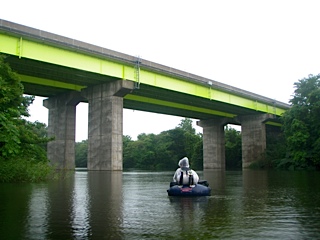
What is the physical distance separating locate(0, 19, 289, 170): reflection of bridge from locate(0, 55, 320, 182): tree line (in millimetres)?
3866

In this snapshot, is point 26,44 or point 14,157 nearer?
point 14,157

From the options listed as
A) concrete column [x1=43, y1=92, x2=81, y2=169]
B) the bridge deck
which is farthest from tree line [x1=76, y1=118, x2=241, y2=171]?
concrete column [x1=43, y1=92, x2=81, y2=169]

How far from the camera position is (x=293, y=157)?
52.8 m

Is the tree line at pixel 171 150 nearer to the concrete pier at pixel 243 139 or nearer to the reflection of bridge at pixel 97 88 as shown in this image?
the concrete pier at pixel 243 139

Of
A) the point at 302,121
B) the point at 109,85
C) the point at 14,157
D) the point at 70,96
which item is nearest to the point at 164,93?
the point at 109,85

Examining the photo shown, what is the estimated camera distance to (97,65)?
1483 inches

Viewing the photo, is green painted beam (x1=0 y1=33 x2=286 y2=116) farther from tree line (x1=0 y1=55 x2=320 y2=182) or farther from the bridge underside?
tree line (x1=0 y1=55 x2=320 y2=182)

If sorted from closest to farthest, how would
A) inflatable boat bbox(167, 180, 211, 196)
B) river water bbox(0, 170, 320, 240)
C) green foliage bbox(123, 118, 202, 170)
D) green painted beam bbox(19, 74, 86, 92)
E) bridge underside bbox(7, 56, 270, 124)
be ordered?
river water bbox(0, 170, 320, 240) → inflatable boat bbox(167, 180, 211, 196) → bridge underside bbox(7, 56, 270, 124) → green painted beam bbox(19, 74, 86, 92) → green foliage bbox(123, 118, 202, 170)

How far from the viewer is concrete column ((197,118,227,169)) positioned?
69375 millimetres

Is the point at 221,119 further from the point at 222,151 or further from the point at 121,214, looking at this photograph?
the point at 121,214

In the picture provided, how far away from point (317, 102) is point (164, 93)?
18609 millimetres

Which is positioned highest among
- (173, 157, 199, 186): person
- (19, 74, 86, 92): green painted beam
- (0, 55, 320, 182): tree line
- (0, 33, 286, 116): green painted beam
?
(0, 33, 286, 116): green painted beam

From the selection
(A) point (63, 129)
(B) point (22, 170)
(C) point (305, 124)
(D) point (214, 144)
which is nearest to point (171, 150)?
(D) point (214, 144)

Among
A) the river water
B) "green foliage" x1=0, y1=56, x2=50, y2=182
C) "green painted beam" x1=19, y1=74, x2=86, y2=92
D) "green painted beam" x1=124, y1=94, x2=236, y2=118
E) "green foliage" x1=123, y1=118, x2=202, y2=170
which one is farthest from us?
"green foliage" x1=123, y1=118, x2=202, y2=170
